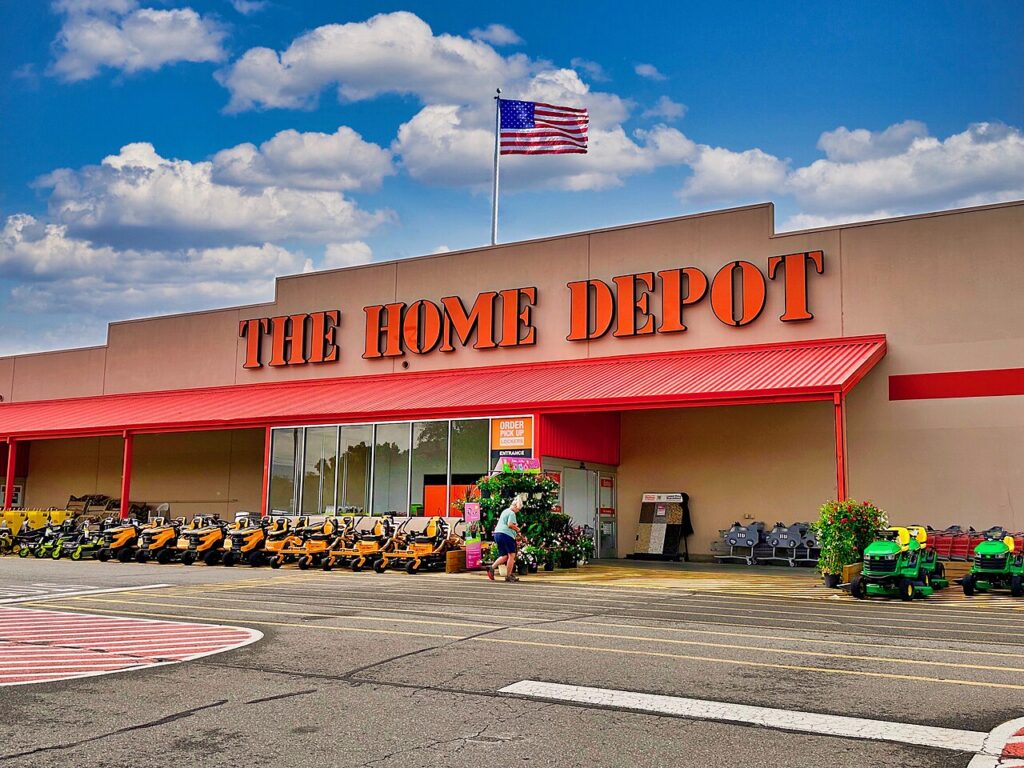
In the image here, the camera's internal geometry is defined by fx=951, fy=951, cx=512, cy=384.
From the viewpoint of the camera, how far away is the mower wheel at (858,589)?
14867 mm

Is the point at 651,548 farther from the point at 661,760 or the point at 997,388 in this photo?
the point at 661,760

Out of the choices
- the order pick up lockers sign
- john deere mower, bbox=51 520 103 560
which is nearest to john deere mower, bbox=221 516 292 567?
john deere mower, bbox=51 520 103 560

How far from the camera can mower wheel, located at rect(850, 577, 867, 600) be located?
1487 cm

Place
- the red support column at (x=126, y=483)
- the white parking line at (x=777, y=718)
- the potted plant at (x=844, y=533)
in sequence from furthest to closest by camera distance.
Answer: the red support column at (x=126, y=483) → the potted plant at (x=844, y=533) → the white parking line at (x=777, y=718)

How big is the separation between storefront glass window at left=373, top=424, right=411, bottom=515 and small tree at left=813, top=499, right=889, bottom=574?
475 inches

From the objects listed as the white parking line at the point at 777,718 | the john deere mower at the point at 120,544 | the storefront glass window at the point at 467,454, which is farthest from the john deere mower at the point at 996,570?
Answer: the john deere mower at the point at 120,544

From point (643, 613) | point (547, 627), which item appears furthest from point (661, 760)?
point (643, 613)

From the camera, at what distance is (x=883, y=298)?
73.7 ft

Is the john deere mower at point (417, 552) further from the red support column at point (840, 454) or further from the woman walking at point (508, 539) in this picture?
the red support column at point (840, 454)

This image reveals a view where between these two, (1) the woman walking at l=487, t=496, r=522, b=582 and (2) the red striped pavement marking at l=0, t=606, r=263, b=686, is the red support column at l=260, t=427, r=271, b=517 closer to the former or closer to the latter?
(1) the woman walking at l=487, t=496, r=522, b=582

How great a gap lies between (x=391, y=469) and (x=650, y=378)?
25.3 feet

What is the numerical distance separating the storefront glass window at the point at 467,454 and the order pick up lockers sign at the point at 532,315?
398cm

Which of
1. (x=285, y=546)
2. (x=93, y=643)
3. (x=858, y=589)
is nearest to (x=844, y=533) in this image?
(x=858, y=589)

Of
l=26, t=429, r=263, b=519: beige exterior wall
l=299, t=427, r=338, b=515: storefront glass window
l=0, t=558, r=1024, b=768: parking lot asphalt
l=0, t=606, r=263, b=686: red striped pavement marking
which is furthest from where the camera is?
l=26, t=429, r=263, b=519: beige exterior wall
